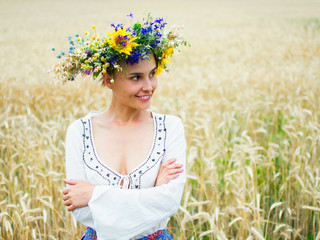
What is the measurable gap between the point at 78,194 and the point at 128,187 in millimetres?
250

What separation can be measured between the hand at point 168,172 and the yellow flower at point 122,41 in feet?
1.96

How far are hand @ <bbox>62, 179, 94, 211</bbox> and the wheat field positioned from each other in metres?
0.64

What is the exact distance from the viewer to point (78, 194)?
5.53ft

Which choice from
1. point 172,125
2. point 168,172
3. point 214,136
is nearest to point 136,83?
point 172,125

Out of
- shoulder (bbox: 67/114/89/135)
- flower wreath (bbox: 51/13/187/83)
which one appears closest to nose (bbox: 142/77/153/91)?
flower wreath (bbox: 51/13/187/83)

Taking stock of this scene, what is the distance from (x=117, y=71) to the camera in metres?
1.82

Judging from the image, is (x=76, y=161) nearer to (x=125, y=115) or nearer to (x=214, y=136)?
(x=125, y=115)

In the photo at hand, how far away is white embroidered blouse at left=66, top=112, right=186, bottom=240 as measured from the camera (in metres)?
1.62

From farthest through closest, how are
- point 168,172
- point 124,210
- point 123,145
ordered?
point 123,145 < point 168,172 < point 124,210

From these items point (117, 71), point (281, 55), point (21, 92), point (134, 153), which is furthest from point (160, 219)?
point (281, 55)

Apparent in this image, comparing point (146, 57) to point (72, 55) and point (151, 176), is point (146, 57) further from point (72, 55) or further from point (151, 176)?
point (151, 176)

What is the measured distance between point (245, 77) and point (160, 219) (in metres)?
5.94

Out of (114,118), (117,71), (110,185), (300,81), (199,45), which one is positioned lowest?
(110,185)

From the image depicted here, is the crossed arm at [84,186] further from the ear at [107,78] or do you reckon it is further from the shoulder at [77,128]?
the ear at [107,78]
